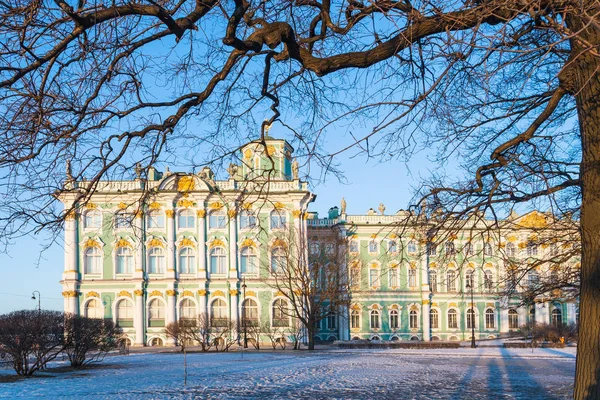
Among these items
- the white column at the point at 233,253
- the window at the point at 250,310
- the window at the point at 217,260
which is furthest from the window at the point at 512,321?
the window at the point at 217,260

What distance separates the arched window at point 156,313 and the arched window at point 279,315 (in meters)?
7.28

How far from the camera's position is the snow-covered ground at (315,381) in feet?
53.1

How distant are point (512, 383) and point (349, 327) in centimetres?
3485

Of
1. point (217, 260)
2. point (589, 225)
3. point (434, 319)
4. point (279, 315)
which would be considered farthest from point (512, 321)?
point (589, 225)

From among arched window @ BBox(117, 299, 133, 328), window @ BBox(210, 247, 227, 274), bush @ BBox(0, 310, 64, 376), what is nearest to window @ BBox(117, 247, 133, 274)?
arched window @ BBox(117, 299, 133, 328)

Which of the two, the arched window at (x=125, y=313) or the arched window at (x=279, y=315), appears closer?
the arched window at (x=279, y=315)

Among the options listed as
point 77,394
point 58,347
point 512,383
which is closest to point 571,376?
point 512,383

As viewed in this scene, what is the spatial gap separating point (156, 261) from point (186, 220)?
3369 mm

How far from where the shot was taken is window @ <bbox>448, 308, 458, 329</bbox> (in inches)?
2195

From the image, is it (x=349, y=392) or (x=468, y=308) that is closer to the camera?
(x=349, y=392)

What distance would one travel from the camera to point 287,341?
48.4 m

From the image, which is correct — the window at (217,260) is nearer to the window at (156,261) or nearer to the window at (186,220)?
the window at (186,220)

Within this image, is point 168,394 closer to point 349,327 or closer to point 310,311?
point 310,311

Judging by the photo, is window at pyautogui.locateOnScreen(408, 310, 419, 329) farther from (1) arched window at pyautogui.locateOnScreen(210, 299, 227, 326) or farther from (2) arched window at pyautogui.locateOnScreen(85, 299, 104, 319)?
(2) arched window at pyautogui.locateOnScreen(85, 299, 104, 319)
